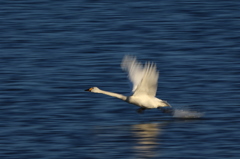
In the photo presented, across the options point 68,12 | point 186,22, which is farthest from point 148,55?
point 68,12

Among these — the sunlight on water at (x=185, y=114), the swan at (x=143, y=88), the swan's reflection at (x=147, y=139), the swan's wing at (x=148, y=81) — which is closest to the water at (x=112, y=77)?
the swan's reflection at (x=147, y=139)

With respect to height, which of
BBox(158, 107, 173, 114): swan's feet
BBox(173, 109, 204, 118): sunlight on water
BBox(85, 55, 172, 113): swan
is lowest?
BBox(173, 109, 204, 118): sunlight on water

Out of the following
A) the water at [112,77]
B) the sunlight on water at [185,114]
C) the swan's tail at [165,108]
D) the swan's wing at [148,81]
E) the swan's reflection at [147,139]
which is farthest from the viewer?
the sunlight on water at [185,114]

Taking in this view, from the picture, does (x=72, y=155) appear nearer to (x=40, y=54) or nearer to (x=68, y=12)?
(x=40, y=54)

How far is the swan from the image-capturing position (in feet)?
46.3

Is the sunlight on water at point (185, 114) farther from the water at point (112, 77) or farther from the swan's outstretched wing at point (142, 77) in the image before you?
the swan's outstretched wing at point (142, 77)

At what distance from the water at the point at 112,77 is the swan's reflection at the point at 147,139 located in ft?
0.06

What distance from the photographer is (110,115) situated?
15.3 m

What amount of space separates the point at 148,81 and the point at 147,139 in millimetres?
1081

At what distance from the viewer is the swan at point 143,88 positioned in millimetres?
14125

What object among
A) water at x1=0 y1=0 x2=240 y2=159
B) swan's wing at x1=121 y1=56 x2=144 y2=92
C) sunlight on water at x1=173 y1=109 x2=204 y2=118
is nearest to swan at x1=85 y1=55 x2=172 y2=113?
swan's wing at x1=121 y1=56 x2=144 y2=92

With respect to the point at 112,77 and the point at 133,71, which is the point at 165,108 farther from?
Result: the point at 112,77

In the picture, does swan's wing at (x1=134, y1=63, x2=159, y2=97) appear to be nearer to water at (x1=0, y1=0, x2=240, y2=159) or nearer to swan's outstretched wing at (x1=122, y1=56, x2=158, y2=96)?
swan's outstretched wing at (x1=122, y1=56, x2=158, y2=96)

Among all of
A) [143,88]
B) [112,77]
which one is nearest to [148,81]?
[143,88]
